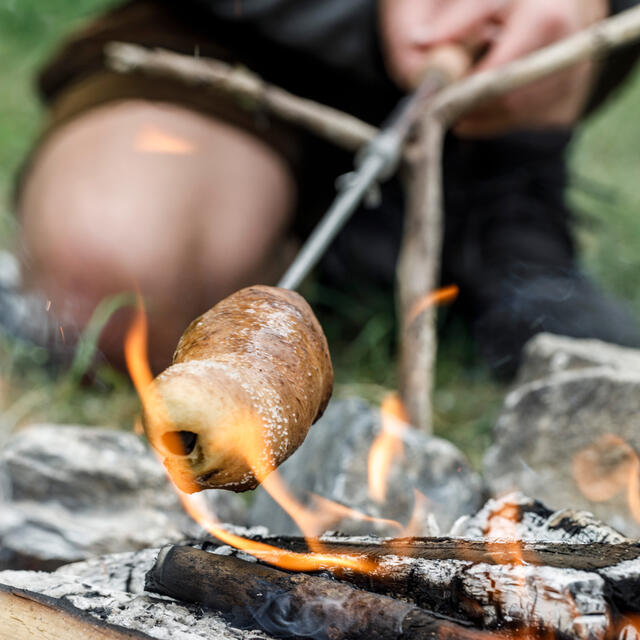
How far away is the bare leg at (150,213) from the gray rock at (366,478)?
794 mm

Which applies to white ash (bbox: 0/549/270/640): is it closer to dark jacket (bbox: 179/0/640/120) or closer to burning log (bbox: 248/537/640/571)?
burning log (bbox: 248/537/640/571)

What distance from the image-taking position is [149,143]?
2.06 meters

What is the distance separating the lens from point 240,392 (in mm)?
649

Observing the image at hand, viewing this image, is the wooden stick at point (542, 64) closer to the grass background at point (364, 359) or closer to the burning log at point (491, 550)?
the grass background at point (364, 359)

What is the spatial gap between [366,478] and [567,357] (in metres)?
0.58

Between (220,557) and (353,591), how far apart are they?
0.54ft

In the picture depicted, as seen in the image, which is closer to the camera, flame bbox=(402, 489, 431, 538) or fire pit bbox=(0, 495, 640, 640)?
fire pit bbox=(0, 495, 640, 640)

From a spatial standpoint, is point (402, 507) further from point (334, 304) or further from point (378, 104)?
point (378, 104)

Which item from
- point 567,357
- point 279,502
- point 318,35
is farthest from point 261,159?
point 279,502

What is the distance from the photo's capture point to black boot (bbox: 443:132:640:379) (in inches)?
82.2

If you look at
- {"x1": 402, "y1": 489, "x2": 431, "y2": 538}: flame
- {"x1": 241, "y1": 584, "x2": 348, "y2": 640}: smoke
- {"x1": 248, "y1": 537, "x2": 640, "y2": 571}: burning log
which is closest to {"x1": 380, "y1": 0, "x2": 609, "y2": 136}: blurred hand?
{"x1": 402, "y1": 489, "x2": 431, "y2": 538}: flame

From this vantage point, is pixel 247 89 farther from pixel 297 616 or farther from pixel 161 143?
pixel 297 616

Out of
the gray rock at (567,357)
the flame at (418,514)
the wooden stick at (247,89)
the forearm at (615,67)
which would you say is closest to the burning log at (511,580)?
the flame at (418,514)

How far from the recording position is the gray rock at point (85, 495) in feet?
4.22
